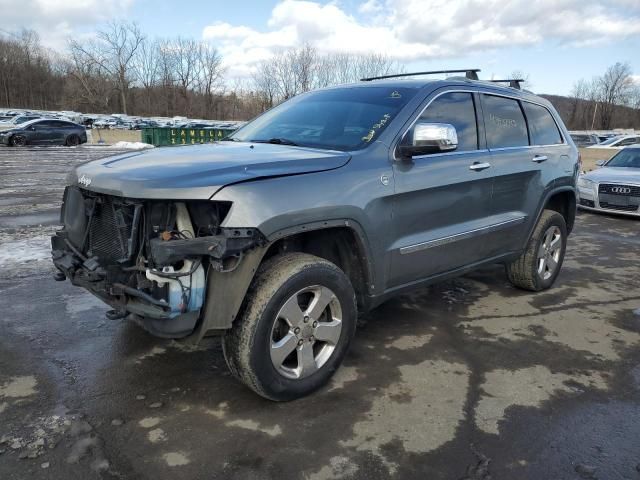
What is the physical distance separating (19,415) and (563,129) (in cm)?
535

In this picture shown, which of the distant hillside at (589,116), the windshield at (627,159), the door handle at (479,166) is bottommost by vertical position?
the windshield at (627,159)

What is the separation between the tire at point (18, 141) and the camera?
2558cm

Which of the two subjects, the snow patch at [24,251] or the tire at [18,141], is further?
the tire at [18,141]

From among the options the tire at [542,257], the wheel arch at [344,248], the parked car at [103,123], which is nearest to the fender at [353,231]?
the wheel arch at [344,248]

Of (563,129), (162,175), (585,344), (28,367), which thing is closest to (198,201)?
(162,175)

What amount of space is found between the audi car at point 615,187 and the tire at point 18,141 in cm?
2557

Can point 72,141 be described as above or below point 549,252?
above

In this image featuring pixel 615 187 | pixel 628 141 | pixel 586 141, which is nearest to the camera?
pixel 615 187

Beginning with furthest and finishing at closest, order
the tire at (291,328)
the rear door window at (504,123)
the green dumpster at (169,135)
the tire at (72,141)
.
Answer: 1. the green dumpster at (169,135)
2. the tire at (72,141)
3. the rear door window at (504,123)
4. the tire at (291,328)

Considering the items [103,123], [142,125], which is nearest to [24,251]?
[142,125]

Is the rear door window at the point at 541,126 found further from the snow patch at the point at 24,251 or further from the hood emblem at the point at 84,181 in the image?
the snow patch at the point at 24,251

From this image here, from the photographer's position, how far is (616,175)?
34.3ft

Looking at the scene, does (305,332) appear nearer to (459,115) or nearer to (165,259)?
(165,259)

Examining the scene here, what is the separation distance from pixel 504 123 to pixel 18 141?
27.4m
